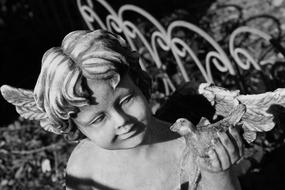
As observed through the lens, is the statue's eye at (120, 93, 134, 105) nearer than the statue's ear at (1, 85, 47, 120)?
Yes

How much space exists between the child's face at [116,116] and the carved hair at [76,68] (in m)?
0.03

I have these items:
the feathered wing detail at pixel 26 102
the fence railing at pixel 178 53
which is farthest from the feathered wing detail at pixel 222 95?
the fence railing at pixel 178 53

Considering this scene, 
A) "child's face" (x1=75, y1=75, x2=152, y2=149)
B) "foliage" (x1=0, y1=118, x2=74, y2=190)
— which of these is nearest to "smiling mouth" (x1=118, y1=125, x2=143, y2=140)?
"child's face" (x1=75, y1=75, x2=152, y2=149)

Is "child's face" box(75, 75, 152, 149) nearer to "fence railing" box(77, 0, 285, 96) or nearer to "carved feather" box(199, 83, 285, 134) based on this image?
"carved feather" box(199, 83, 285, 134)

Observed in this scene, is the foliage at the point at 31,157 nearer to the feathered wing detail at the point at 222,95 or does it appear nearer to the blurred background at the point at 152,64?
the blurred background at the point at 152,64

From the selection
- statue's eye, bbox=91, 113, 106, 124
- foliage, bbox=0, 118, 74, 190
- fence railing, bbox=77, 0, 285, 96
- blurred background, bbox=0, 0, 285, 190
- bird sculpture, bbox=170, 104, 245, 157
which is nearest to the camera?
bird sculpture, bbox=170, 104, 245, 157

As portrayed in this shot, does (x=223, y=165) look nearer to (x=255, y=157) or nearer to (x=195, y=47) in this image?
(x=255, y=157)

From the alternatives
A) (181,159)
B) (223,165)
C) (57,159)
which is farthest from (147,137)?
(57,159)

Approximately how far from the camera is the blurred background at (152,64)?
258 cm

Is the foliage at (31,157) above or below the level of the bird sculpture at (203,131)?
below

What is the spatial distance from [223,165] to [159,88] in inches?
76.0

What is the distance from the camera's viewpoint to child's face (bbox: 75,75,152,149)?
4.74 ft

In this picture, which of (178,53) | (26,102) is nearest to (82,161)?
(26,102)

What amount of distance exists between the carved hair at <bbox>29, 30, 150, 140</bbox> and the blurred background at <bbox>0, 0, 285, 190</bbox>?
2.91 ft
